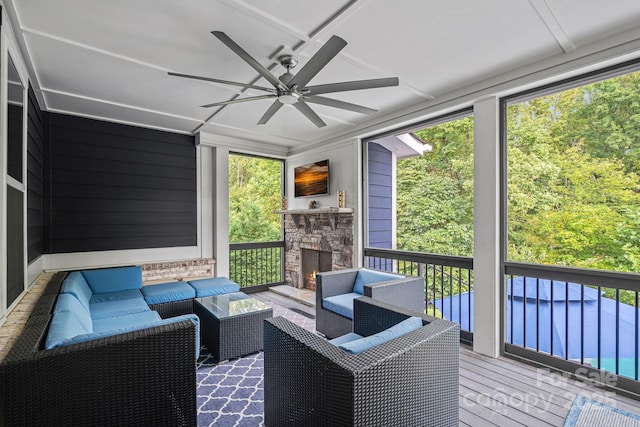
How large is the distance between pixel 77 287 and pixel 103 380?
6.24 feet

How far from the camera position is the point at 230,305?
3.40 metres

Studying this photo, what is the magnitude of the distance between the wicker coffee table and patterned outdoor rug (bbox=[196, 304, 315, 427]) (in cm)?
11

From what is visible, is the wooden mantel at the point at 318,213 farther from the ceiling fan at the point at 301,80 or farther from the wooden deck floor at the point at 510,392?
the wooden deck floor at the point at 510,392

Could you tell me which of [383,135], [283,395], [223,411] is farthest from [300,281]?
[283,395]

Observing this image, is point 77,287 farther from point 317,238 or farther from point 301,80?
point 317,238

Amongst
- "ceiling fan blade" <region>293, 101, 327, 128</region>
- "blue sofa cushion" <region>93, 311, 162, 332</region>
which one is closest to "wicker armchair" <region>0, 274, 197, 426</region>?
"blue sofa cushion" <region>93, 311, 162, 332</region>

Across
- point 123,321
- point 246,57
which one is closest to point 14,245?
point 123,321

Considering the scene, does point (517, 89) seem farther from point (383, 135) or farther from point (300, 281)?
point (300, 281)

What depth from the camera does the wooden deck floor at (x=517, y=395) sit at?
7.10 ft

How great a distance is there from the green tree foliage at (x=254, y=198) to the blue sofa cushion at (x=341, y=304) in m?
2.84

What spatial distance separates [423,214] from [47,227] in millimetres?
5881

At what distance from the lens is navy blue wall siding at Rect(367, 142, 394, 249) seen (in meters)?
4.94

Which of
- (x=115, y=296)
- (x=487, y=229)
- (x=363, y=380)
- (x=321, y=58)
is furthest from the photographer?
(x=115, y=296)

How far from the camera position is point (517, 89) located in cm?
293
